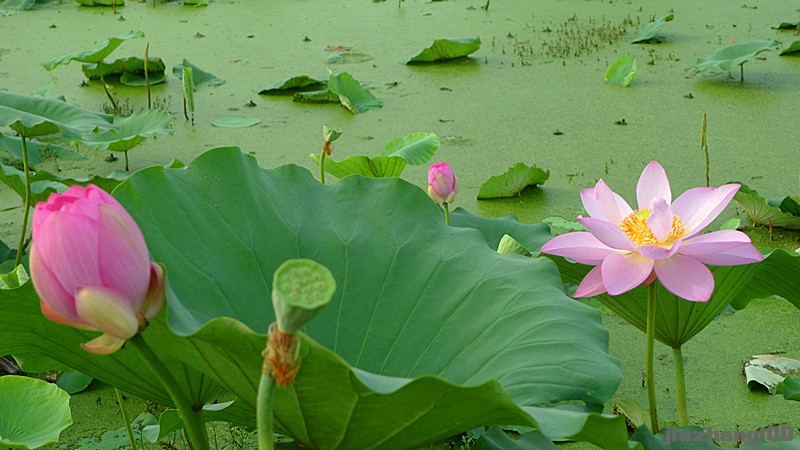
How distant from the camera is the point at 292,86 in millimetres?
3609

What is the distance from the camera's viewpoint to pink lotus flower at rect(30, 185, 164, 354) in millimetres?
654

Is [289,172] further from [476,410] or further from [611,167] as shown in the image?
[611,167]

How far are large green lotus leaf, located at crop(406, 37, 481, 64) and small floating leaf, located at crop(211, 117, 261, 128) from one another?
35.8 inches

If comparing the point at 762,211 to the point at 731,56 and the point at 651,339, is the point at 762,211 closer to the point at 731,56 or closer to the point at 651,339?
the point at 651,339

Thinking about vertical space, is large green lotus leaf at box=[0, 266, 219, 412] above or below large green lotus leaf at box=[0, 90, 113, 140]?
above

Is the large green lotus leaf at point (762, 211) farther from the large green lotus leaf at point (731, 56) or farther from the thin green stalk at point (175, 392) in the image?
the thin green stalk at point (175, 392)

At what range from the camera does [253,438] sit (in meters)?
1.59

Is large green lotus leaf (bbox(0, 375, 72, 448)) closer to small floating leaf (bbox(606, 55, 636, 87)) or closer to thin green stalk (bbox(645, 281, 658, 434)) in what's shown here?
thin green stalk (bbox(645, 281, 658, 434))

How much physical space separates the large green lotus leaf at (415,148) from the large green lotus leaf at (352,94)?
46.3 inches

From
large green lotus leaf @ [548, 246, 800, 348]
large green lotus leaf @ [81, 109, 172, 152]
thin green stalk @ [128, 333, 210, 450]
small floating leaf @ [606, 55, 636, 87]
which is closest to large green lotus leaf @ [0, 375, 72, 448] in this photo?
thin green stalk @ [128, 333, 210, 450]

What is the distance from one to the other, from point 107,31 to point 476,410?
14.5ft

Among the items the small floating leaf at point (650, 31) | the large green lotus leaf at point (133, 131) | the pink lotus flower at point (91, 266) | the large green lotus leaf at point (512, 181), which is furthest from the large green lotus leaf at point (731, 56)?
the pink lotus flower at point (91, 266)

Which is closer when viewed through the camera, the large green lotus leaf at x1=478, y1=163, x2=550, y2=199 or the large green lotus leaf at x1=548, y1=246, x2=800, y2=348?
the large green lotus leaf at x1=548, y1=246, x2=800, y2=348

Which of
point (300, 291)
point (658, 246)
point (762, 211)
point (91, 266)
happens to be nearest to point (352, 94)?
point (762, 211)
